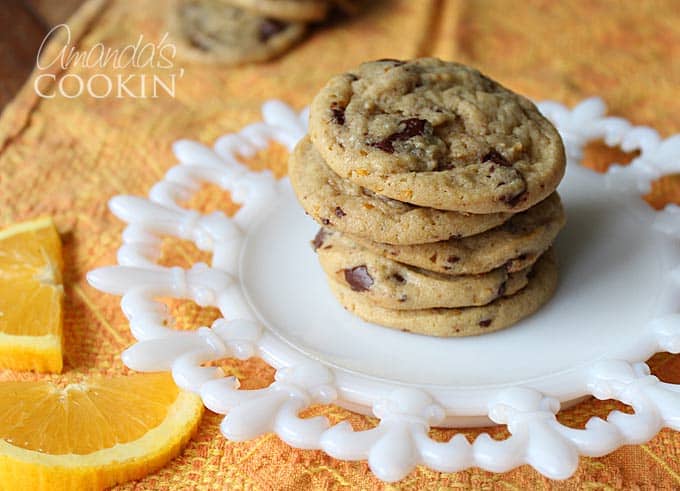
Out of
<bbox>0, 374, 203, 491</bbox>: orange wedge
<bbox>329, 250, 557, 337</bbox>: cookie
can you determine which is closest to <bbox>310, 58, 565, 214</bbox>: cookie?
<bbox>329, 250, 557, 337</bbox>: cookie

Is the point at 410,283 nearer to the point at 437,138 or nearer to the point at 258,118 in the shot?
the point at 437,138

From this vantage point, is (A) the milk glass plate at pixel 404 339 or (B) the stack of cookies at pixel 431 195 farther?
(B) the stack of cookies at pixel 431 195

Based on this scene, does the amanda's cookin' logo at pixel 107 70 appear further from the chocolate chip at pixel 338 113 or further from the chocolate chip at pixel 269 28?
the chocolate chip at pixel 338 113

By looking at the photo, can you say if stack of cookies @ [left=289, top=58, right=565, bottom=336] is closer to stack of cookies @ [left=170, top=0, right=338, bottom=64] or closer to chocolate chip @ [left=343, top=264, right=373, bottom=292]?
chocolate chip @ [left=343, top=264, right=373, bottom=292]

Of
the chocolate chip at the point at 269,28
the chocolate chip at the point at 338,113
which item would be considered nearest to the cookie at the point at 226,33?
the chocolate chip at the point at 269,28

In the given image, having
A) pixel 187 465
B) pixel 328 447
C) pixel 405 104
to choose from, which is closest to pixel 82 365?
pixel 187 465

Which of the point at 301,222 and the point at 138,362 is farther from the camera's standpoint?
the point at 301,222

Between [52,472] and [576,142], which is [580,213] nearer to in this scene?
[576,142]
